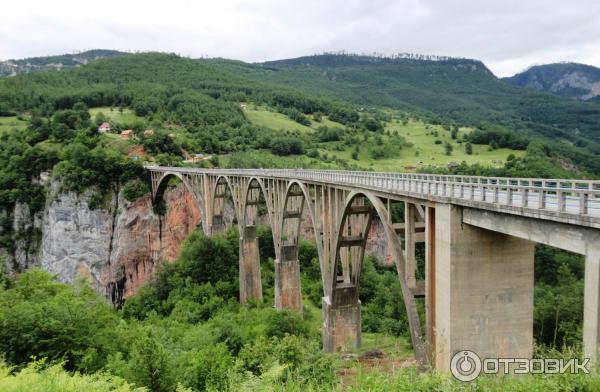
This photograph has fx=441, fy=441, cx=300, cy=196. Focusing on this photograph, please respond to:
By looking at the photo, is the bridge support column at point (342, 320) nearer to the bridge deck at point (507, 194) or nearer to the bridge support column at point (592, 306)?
the bridge deck at point (507, 194)

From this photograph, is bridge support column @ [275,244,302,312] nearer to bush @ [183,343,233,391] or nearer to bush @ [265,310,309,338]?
bush @ [265,310,309,338]

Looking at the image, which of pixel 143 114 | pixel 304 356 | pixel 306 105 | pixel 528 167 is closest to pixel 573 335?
pixel 304 356

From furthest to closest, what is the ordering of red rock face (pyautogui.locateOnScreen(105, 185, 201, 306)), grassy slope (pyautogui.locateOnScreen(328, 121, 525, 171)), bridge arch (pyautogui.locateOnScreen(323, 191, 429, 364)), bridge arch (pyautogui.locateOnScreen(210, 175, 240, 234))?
grassy slope (pyautogui.locateOnScreen(328, 121, 525, 171))
red rock face (pyautogui.locateOnScreen(105, 185, 201, 306))
bridge arch (pyautogui.locateOnScreen(210, 175, 240, 234))
bridge arch (pyautogui.locateOnScreen(323, 191, 429, 364))

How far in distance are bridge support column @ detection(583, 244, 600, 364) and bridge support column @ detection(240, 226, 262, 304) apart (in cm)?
3530

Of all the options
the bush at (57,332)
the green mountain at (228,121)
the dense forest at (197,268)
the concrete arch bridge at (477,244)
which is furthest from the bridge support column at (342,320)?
the green mountain at (228,121)

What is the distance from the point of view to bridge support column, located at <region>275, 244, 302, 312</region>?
1501 inches

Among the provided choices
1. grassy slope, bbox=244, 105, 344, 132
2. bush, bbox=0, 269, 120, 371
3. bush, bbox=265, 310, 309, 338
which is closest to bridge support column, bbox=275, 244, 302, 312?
bush, bbox=265, 310, 309, 338

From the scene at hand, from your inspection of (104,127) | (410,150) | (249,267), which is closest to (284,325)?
(249,267)

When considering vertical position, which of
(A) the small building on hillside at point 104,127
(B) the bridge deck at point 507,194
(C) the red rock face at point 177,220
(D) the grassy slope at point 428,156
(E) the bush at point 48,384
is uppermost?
(A) the small building on hillside at point 104,127

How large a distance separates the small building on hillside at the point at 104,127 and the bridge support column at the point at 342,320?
2711 inches

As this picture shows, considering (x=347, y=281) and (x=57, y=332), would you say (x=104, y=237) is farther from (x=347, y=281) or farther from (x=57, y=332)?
(x=57, y=332)

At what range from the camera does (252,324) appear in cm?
3316

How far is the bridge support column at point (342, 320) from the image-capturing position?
29438 millimetres

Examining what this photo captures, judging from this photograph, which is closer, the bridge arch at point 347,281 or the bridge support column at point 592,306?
the bridge support column at point 592,306
